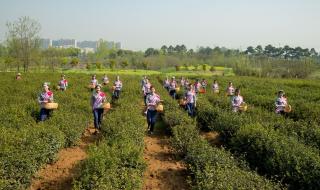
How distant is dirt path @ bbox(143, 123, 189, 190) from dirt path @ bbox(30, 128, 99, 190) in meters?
1.76

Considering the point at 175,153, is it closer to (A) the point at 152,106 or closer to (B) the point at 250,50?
(A) the point at 152,106

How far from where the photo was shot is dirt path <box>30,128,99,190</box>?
7.97 metres

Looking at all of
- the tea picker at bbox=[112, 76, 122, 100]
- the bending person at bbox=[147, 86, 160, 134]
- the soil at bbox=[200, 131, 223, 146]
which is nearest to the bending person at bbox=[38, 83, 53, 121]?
the bending person at bbox=[147, 86, 160, 134]

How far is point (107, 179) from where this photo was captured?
641cm

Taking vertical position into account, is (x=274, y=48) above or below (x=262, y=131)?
above

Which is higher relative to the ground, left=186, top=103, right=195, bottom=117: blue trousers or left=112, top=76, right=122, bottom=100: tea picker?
left=112, top=76, right=122, bottom=100: tea picker

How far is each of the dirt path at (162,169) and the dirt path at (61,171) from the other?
1760 mm

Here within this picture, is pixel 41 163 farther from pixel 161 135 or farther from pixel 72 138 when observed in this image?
pixel 161 135

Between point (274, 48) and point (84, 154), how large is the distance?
483 ft

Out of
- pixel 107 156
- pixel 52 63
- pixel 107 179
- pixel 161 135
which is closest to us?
pixel 107 179

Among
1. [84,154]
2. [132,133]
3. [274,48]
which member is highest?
[274,48]

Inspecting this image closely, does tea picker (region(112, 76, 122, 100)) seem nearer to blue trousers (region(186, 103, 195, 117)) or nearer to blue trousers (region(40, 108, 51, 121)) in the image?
blue trousers (region(186, 103, 195, 117))

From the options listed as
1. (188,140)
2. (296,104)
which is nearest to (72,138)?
(188,140)

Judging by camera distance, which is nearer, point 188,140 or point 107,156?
point 107,156
